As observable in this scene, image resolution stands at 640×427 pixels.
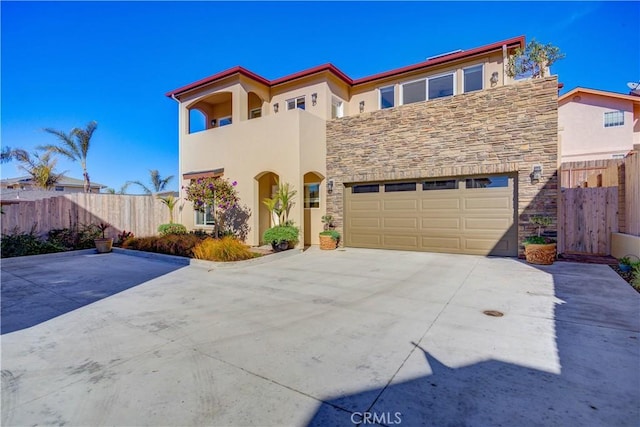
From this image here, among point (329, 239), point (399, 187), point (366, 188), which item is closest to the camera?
point (399, 187)

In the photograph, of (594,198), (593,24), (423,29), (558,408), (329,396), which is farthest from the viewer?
(423,29)

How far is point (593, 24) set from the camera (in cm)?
1018

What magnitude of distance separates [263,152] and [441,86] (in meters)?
7.64

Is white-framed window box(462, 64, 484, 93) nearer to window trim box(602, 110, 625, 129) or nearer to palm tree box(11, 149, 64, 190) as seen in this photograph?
window trim box(602, 110, 625, 129)

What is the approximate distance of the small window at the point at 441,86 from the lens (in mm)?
12000

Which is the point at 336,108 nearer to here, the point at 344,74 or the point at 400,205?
the point at 344,74

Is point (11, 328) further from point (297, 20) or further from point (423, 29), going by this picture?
point (423, 29)

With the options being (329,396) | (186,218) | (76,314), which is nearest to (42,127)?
(186,218)

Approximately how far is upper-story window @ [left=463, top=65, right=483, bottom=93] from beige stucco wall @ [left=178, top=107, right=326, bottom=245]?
5837 mm

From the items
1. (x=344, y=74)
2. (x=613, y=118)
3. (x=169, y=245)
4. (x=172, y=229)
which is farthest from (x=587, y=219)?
(x=172, y=229)

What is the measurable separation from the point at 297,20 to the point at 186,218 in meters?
9.92

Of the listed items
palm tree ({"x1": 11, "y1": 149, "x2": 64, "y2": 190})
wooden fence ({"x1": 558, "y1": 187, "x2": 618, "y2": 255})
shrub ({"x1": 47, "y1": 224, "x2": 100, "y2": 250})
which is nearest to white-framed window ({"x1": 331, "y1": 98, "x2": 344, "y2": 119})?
wooden fence ({"x1": 558, "y1": 187, "x2": 618, "y2": 255})

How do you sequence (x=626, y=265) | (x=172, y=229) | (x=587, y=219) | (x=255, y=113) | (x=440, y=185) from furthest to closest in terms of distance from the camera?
(x=255, y=113)
(x=172, y=229)
(x=440, y=185)
(x=587, y=219)
(x=626, y=265)
